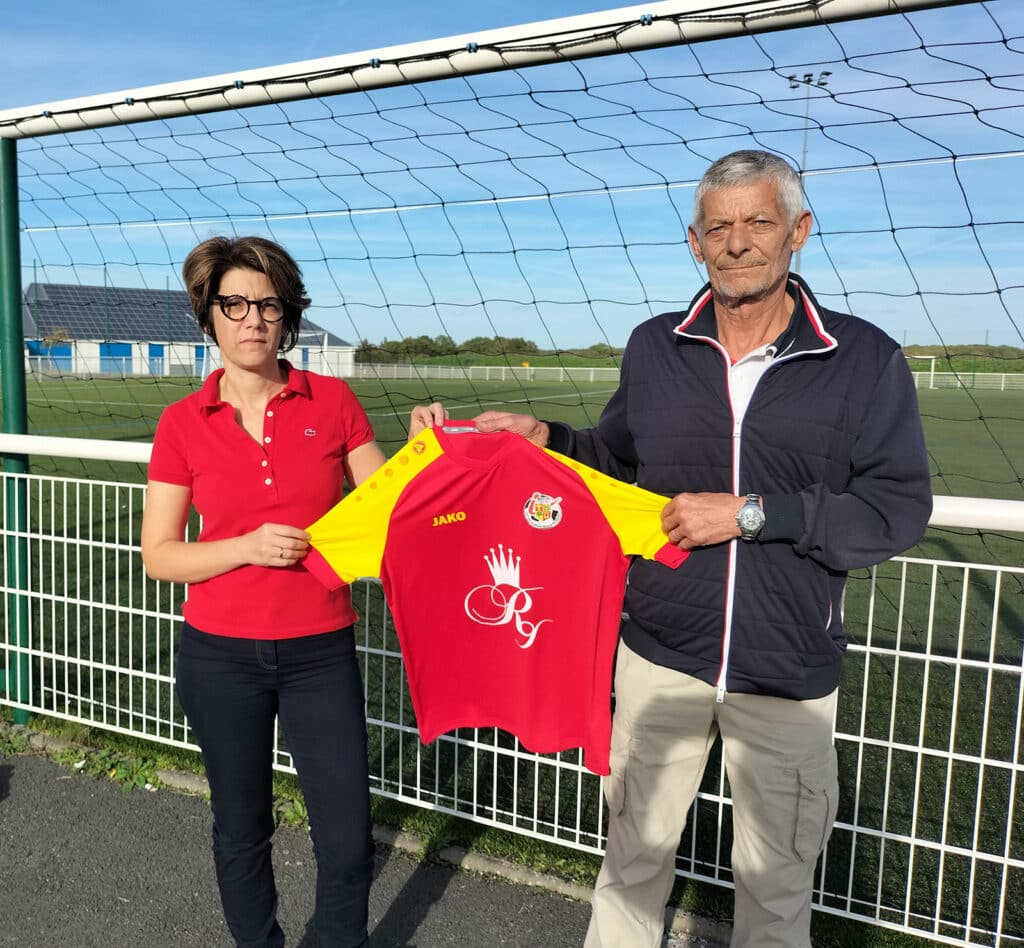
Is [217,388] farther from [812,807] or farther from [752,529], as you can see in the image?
[812,807]

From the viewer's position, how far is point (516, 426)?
234 cm

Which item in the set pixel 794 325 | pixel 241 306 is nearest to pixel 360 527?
pixel 241 306

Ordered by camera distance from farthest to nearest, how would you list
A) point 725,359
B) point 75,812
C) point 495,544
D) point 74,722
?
point 74,722
point 75,812
point 495,544
point 725,359

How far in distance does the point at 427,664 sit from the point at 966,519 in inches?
58.7

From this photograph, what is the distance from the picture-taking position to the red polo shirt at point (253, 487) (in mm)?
2271

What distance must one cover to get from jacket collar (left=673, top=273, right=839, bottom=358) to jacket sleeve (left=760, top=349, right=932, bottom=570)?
0.52 ft

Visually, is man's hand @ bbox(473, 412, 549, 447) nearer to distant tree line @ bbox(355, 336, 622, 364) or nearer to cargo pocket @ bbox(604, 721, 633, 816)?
cargo pocket @ bbox(604, 721, 633, 816)

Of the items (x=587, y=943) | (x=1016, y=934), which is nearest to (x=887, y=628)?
(x=1016, y=934)

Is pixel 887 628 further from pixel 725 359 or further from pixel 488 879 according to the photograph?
pixel 725 359

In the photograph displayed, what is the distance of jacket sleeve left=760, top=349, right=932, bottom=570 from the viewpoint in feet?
6.55

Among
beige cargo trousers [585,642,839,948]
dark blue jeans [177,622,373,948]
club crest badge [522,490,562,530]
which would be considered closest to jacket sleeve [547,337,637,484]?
club crest badge [522,490,562,530]

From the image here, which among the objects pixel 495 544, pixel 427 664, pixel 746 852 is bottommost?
pixel 746 852

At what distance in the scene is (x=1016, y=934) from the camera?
9.90ft

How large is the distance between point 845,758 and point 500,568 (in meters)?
2.75
